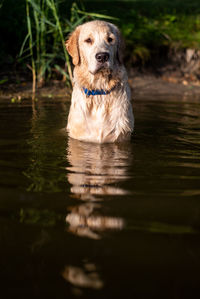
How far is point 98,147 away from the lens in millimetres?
5336

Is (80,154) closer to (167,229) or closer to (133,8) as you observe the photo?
(167,229)

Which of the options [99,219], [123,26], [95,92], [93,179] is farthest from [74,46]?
[123,26]

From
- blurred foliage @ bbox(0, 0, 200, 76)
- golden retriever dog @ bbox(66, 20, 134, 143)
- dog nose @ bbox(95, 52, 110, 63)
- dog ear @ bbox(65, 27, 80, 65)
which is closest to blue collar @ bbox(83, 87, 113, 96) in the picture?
golden retriever dog @ bbox(66, 20, 134, 143)

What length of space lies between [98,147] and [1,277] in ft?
11.0

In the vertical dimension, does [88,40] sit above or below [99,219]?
above

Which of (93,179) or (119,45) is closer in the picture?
(93,179)

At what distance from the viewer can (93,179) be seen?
3.71 meters

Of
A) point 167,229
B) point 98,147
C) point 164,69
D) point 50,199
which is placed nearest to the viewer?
point 167,229

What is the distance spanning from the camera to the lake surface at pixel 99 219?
204cm

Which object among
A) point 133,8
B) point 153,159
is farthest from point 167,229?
point 133,8

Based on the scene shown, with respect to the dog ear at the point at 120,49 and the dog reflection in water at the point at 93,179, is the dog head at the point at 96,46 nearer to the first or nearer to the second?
the dog ear at the point at 120,49

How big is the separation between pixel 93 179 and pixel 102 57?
1.90m

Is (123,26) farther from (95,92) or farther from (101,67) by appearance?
(101,67)

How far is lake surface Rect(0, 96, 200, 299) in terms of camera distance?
80.3 inches
